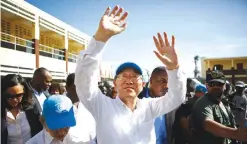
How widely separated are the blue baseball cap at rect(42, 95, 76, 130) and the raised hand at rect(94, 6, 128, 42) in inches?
22.8

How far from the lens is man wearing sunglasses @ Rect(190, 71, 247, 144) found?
265 centimetres

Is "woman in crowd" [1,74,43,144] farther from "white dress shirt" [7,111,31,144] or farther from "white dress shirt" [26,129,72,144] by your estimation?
"white dress shirt" [26,129,72,144]

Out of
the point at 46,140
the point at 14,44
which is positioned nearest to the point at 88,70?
the point at 46,140

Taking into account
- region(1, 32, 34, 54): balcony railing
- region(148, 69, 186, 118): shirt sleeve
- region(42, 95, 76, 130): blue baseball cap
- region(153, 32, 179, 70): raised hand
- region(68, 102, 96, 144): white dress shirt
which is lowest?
region(68, 102, 96, 144): white dress shirt

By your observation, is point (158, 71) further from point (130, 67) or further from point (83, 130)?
point (83, 130)

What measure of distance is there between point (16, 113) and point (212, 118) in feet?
7.15

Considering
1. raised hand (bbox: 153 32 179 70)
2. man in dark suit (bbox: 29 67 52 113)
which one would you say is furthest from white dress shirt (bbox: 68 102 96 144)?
man in dark suit (bbox: 29 67 52 113)

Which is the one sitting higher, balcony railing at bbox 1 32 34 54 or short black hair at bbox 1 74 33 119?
balcony railing at bbox 1 32 34 54

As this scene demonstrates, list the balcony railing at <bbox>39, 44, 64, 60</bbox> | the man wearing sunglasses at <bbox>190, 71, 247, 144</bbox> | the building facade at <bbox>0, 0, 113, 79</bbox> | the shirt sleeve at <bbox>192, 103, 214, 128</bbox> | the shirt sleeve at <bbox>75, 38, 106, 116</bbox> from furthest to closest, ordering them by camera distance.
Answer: the balcony railing at <bbox>39, 44, 64, 60</bbox>, the building facade at <bbox>0, 0, 113, 79</bbox>, the shirt sleeve at <bbox>192, 103, 214, 128</bbox>, the man wearing sunglasses at <bbox>190, 71, 247, 144</bbox>, the shirt sleeve at <bbox>75, 38, 106, 116</bbox>

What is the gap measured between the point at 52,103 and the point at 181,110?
195cm

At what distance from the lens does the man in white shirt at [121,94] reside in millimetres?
1593

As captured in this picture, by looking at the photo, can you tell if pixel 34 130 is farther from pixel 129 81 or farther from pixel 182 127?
pixel 182 127

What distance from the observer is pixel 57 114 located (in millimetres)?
1771

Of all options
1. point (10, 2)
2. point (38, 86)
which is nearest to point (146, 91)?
point (38, 86)
